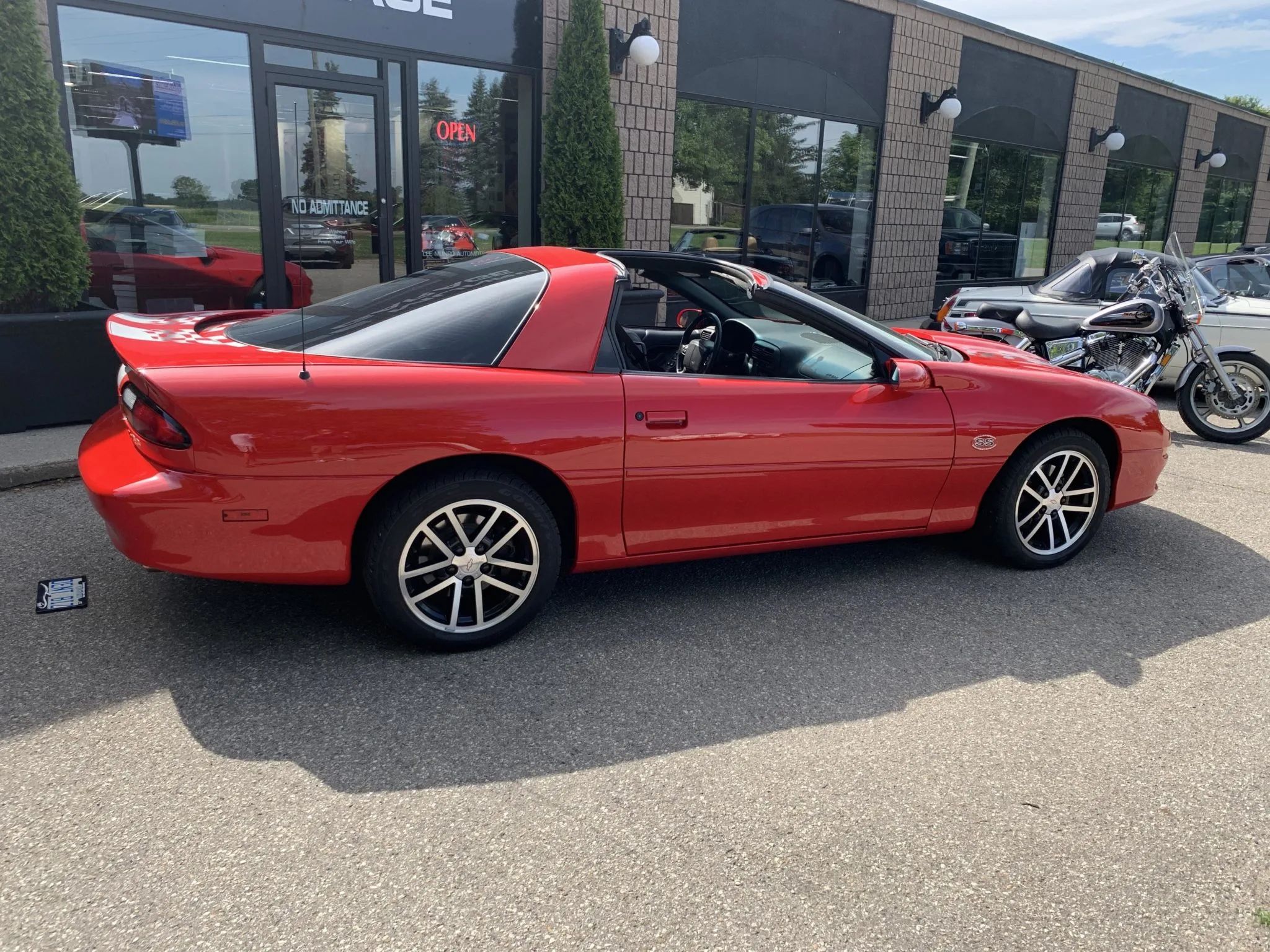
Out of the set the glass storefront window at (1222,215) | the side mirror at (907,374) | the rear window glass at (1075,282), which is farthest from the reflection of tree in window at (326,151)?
the glass storefront window at (1222,215)

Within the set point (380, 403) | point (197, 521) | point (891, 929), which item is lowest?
point (891, 929)

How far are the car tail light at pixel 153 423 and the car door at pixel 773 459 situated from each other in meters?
1.51

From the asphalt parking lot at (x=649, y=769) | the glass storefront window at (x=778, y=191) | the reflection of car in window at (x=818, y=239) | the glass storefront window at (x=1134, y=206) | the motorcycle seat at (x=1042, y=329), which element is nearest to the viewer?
the asphalt parking lot at (x=649, y=769)

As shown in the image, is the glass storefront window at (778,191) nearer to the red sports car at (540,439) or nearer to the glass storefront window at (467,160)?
the glass storefront window at (467,160)

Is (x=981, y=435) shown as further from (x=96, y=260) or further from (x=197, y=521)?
(x=96, y=260)

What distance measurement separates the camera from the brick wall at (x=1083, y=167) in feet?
54.9

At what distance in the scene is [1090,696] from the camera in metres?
3.35

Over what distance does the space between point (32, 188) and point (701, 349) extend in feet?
15.5

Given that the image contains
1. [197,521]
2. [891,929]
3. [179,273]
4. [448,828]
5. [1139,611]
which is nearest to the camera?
[891,929]

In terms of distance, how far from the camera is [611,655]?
354 centimetres

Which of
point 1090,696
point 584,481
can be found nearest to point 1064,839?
point 1090,696

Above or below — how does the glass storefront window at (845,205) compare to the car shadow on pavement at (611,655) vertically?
above

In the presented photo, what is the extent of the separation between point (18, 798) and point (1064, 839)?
2.82 m

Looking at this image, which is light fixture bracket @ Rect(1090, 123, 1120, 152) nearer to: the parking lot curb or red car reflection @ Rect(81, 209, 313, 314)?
red car reflection @ Rect(81, 209, 313, 314)
